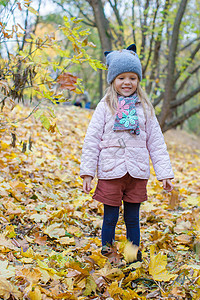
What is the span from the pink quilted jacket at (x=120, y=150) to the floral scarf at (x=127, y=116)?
4cm

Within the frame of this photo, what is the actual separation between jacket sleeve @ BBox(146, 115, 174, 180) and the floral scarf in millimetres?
136

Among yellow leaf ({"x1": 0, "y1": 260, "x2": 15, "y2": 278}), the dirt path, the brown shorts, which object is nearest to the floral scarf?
the brown shorts

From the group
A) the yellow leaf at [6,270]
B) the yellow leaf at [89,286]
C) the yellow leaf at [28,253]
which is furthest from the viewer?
the yellow leaf at [28,253]

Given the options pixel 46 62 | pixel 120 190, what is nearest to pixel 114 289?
pixel 120 190

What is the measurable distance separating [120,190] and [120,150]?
0.82ft

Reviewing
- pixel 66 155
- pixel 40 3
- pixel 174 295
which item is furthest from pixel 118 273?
pixel 40 3

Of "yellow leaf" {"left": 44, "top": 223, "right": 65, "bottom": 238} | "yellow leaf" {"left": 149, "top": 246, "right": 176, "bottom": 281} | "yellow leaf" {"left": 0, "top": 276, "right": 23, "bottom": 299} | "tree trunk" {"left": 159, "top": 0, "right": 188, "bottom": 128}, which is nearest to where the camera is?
"yellow leaf" {"left": 0, "top": 276, "right": 23, "bottom": 299}

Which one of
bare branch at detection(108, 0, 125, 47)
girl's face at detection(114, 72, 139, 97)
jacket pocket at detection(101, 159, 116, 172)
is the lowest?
jacket pocket at detection(101, 159, 116, 172)

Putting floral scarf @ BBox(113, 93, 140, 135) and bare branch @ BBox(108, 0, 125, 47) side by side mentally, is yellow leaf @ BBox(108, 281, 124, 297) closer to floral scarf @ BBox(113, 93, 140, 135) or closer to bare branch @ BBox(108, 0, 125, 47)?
floral scarf @ BBox(113, 93, 140, 135)

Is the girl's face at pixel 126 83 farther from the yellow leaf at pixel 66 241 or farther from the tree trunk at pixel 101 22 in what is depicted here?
the tree trunk at pixel 101 22

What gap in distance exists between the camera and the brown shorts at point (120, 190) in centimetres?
185

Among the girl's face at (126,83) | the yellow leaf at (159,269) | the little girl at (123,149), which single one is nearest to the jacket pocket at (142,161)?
the little girl at (123,149)

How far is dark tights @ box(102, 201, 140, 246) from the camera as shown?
192cm

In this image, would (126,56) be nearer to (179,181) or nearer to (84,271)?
(84,271)
